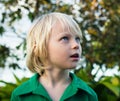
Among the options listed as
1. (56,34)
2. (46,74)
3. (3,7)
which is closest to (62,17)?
(56,34)

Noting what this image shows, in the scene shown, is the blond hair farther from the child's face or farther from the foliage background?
the foliage background

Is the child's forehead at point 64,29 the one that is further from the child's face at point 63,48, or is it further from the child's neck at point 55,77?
the child's neck at point 55,77

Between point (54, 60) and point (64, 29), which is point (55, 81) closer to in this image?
point (54, 60)

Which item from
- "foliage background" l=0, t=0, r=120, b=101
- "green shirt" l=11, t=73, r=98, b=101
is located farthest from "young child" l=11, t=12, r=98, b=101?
"foliage background" l=0, t=0, r=120, b=101

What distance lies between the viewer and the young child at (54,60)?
102 inches

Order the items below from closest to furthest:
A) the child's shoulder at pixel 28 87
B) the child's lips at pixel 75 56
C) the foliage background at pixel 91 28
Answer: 1. the child's lips at pixel 75 56
2. the child's shoulder at pixel 28 87
3. the foliage background at pixel 91 28

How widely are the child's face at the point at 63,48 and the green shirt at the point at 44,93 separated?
16 centimetres

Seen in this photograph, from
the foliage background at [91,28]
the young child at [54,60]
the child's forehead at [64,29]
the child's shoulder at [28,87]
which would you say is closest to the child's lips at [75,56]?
the young child at [54,60]

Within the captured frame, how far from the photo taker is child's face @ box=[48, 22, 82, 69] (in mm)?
→ 2568

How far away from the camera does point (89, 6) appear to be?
299 inches

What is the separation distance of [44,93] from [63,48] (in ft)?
0.98

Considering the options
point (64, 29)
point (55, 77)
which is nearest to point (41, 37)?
point (64, 29)

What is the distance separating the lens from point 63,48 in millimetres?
2582

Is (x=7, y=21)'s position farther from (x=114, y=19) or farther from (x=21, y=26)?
(x=114, y=19)
